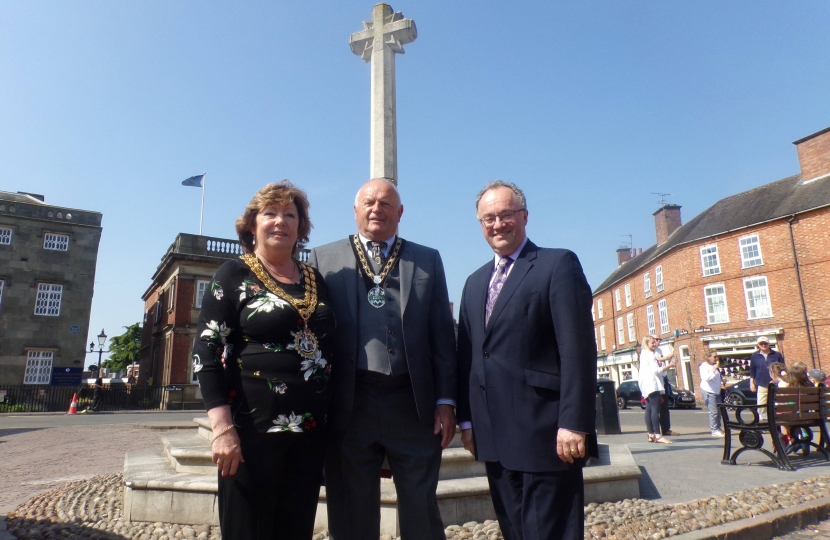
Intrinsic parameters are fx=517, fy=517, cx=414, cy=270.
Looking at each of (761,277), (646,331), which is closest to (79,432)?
(761,277)

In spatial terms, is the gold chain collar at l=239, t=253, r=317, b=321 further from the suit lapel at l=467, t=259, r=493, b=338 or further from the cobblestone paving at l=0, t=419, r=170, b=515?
the cobblestone paving at l=0, t=419, r=170, b=515

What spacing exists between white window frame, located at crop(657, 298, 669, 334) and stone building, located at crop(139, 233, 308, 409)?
23.6m

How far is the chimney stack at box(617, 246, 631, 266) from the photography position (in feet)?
164

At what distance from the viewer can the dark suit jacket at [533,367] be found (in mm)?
2432

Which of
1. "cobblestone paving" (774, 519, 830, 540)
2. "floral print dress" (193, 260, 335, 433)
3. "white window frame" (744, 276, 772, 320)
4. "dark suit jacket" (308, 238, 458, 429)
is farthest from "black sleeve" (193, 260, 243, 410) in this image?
"white window frame" (744, 276, 772, 320)

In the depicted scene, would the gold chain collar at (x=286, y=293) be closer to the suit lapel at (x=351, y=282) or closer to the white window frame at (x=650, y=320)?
the suit lapel at (x=351, y=282)

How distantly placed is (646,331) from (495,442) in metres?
38.8

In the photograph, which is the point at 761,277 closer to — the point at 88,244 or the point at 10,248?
the point at 88,244

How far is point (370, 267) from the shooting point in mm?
2914

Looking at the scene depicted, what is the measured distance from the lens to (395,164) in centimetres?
719

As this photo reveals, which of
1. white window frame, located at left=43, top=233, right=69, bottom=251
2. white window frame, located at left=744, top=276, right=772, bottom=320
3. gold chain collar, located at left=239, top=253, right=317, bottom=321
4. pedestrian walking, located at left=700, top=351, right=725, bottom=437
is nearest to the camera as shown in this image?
gold chain collar, located at left=239, top=253, right=317, bottom=321

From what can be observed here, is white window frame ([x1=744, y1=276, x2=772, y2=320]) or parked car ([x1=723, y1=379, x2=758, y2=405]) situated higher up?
white window frame ([x1=744, y1=276, x2=772, y2=320])

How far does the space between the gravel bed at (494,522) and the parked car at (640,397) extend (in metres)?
19.4

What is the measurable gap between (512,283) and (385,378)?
0.83 m
